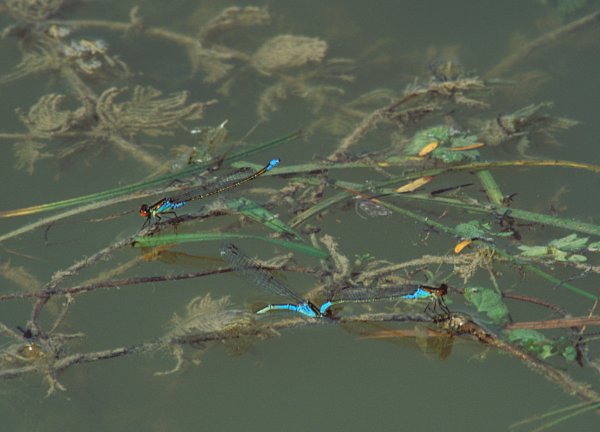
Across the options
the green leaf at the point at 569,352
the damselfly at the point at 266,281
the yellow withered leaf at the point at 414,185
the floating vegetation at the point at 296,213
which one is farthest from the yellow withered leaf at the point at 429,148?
the green leaf at the point at 569,352

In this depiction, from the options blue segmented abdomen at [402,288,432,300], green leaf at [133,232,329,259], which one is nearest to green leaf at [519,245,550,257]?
blue segmented abdomen at [402,288,432,300]

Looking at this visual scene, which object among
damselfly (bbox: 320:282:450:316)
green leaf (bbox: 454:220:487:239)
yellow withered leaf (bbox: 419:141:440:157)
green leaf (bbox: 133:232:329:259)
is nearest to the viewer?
damselfly (bbox: 320:282:450:316)

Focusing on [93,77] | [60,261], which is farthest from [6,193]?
[93,77]

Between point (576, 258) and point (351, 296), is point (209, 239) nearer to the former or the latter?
point (351, 296)

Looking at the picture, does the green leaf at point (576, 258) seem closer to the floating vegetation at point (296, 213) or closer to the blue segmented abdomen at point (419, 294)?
the floating vegetation at point (296, 213)

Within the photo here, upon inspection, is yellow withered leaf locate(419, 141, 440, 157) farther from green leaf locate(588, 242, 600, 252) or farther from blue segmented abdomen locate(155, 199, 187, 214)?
blue segmented abdomen locate(155, 199, 187, 214)

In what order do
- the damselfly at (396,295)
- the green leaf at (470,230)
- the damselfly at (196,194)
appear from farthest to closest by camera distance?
the damselfly at (196,194), the green leaf at (470,230), the damselfly at (396,295)

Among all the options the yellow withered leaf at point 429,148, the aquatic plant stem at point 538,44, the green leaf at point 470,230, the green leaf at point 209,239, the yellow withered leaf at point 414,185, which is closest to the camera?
the green leaf at point 209,239
